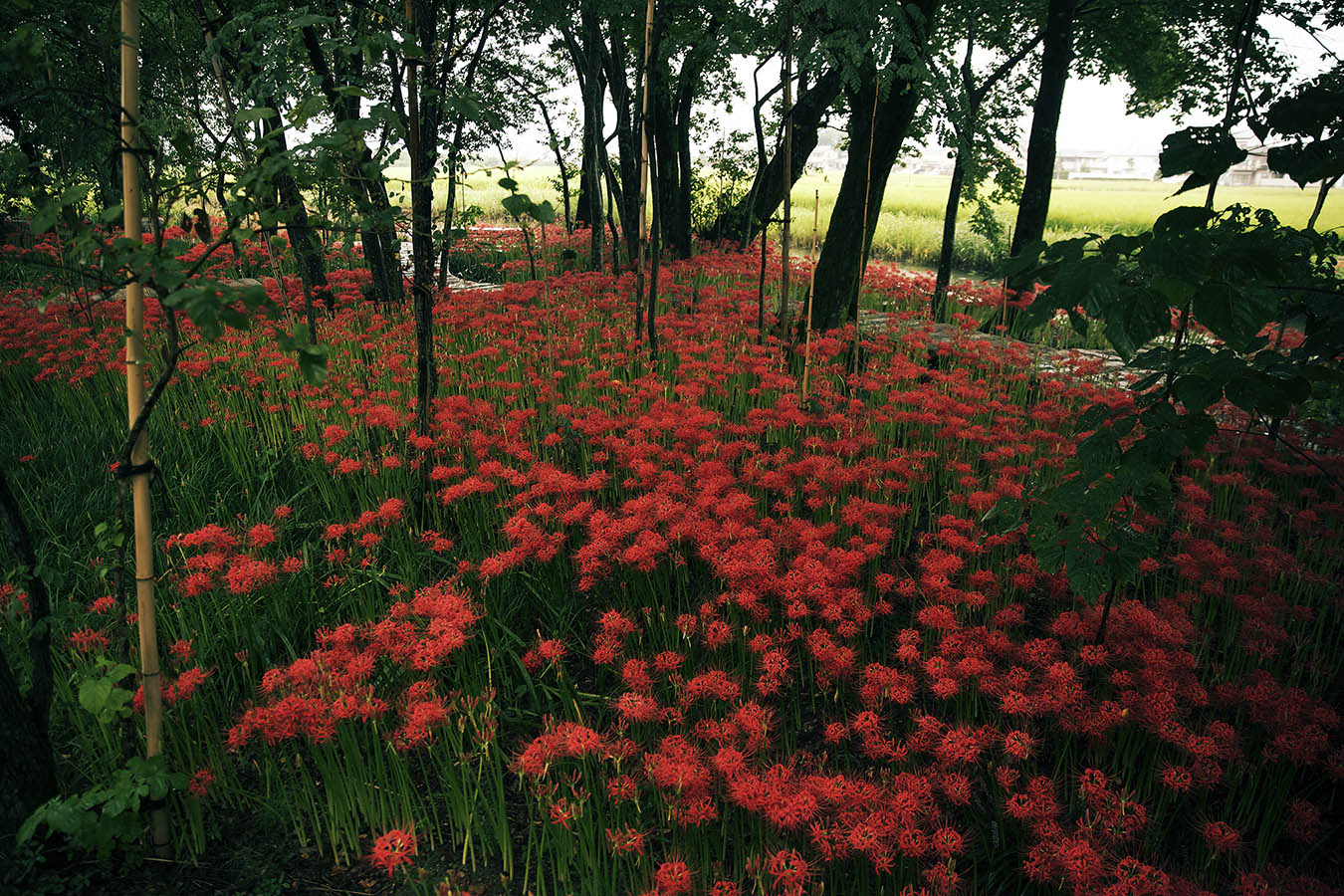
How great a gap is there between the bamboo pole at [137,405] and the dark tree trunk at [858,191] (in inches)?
208

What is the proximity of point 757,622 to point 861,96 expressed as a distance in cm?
553

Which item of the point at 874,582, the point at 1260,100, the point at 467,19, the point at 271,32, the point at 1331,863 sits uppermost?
the point at 467,19

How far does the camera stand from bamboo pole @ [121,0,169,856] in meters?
1.77

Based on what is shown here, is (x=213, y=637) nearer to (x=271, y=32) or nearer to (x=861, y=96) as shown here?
(x=271, y=32)

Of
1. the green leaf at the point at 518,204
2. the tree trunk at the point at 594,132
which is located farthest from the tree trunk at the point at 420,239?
the tree trunk at the point at 594,132

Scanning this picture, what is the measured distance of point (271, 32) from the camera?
3215 mm

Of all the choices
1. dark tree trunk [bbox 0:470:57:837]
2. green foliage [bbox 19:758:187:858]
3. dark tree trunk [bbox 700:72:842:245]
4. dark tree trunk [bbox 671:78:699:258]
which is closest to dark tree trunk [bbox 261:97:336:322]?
dark tree trunk [bbox 0:470:57:837]

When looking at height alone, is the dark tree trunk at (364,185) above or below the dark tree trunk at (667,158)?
below

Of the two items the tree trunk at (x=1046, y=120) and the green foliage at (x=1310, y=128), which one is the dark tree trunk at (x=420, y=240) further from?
the tree trunk at (x=1046, y=120)

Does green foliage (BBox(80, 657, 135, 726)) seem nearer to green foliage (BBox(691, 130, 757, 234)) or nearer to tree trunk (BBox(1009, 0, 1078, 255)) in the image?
tree trunk (BBox(1009, 0, 1078, 255))

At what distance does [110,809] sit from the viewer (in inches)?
70.5

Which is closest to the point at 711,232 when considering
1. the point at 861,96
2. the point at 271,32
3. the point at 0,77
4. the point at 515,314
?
the point at 861,96

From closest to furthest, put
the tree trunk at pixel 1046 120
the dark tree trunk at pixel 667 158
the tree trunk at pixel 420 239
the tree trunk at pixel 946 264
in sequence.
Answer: the tree trunk at pixel 420 239 < the tree trunk at pixel 1046 120 < the tree trunk at pixel 946 264 < the dark tree trunk at pixel 667 158

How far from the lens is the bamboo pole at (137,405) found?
1.77m
